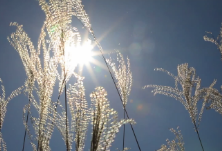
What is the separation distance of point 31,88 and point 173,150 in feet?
7.35

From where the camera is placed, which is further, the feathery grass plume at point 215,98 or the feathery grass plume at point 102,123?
the feathery grass plume at point 215,98

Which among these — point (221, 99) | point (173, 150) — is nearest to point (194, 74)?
point (221, 99)

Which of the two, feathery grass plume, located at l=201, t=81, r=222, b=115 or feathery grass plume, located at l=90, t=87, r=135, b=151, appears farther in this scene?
feathery grass plume, located at l=201, t=81, r=222, b=115

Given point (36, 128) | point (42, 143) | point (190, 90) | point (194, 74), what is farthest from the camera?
point (194, 74)

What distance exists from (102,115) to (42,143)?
25.3 inches

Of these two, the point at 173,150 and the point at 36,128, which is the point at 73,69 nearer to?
the point at 36,128

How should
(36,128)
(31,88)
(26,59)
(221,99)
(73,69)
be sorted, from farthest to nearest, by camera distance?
(221,99)
(31,88)
(26,59)
(73,69)
(36,128)

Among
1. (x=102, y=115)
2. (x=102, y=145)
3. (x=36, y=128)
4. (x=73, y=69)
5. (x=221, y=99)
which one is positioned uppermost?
(x=73, y=69)

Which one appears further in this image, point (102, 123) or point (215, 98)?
point (215, 98)

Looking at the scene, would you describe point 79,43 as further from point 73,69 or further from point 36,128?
point 36,128

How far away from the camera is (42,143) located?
138 centimetres

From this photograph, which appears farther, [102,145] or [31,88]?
[31,88]

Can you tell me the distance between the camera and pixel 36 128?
1.57 metres

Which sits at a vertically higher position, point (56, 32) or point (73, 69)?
point (56, 32)
